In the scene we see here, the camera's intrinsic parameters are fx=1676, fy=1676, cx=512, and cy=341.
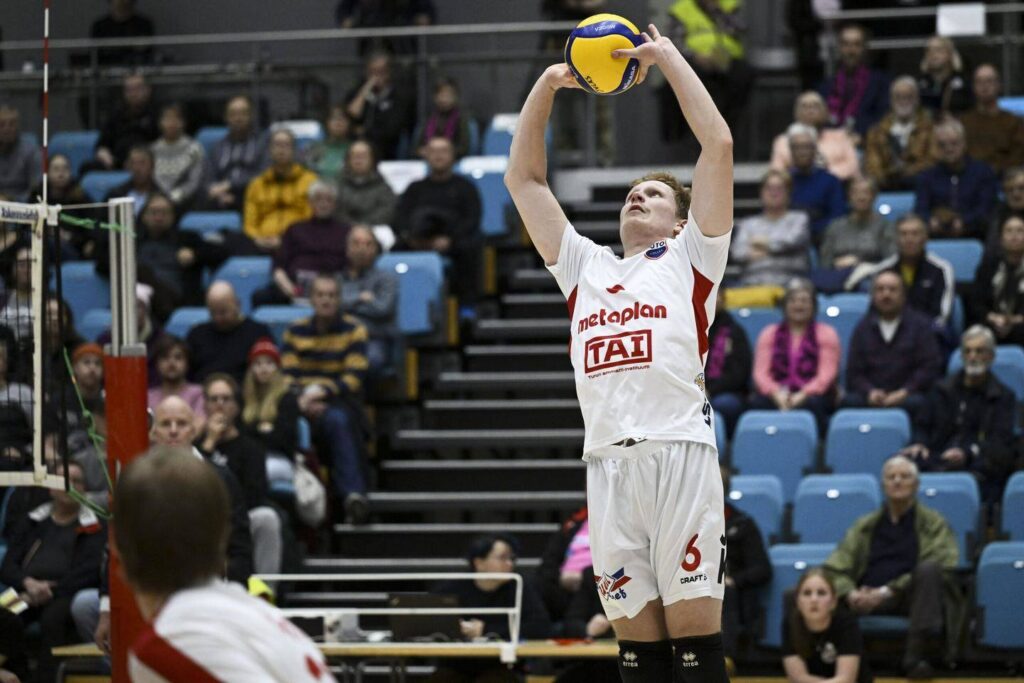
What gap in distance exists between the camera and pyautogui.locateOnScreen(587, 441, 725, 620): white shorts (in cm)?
560

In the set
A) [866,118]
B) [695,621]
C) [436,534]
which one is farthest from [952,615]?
[866,118]

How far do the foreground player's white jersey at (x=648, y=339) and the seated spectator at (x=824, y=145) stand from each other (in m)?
8.14

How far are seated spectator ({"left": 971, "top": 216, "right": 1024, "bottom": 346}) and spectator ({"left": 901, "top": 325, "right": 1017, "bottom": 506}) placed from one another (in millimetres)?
841

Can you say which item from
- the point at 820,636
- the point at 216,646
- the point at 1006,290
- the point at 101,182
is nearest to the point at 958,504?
the point at 820,636

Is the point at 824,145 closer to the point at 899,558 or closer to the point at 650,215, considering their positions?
the point at 899,558

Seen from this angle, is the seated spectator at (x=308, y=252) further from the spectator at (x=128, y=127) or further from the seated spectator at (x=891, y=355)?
the seated spectator at (x=891, y=355)

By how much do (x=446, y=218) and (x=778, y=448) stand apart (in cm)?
374

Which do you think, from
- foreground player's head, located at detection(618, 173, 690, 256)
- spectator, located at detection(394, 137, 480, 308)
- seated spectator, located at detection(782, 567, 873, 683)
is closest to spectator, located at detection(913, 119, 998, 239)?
spectator, located at detection(394, 137, 480, 308)

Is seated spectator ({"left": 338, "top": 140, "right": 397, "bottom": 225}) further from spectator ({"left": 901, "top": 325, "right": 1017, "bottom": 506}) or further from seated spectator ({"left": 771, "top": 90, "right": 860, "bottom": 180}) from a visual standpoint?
spectator ({"left": 901, "top": 325, "right": 1017, "bottom": 506})

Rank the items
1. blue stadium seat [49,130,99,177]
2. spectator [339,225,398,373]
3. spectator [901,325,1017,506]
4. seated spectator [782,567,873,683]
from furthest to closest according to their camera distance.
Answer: blue stadium seat [49,130,99,177] < spectator [339,225,398,373] < spectator [901,325,1017,506] < seated spectator [782,567,873,683]

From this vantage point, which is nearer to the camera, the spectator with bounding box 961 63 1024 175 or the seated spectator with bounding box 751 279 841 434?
the seated spectator with bounding box 751 279 841 434

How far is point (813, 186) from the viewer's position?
13625 millimetres

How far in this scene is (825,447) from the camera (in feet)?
37.4

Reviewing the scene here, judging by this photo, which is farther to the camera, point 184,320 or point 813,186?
point 813,186
